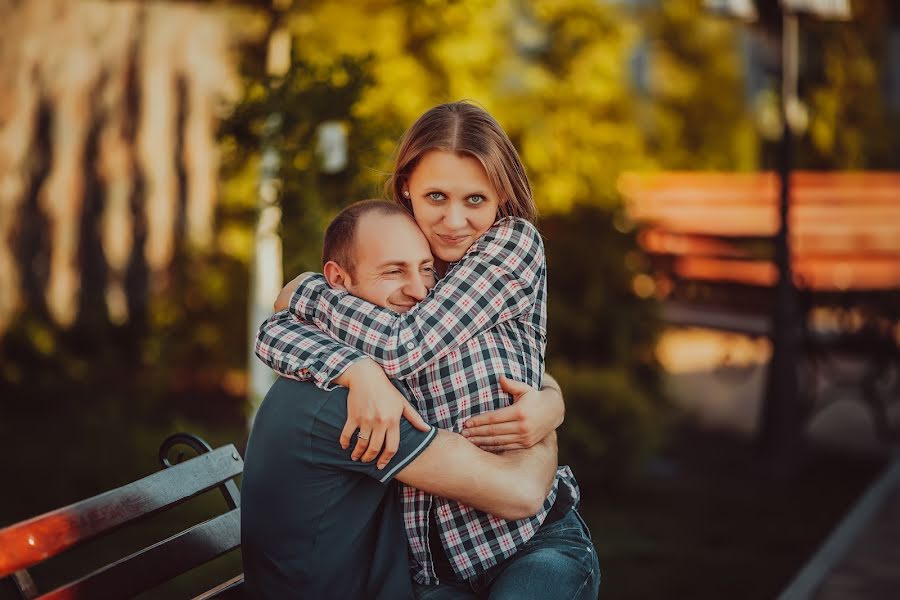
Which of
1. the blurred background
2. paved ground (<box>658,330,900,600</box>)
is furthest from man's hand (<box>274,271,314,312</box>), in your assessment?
paved ground (<box>658,330,900,600</box>)

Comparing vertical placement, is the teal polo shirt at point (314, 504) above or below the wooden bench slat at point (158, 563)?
above

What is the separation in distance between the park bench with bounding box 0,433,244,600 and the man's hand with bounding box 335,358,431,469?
0.52 m

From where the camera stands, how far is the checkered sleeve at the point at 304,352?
214cm

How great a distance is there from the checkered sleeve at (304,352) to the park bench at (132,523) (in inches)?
15.4

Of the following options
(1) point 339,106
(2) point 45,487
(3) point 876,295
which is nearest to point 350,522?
(1) point 339,106

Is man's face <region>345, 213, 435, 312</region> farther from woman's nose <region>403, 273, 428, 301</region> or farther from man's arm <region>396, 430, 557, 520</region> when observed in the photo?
man's arm <region>396, 430, 557, 520</region>

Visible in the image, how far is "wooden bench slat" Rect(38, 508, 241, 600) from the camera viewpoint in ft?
7.24

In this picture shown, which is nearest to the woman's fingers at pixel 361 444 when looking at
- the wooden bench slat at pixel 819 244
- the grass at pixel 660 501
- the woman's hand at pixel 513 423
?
the woman's hand at pixel 513 423

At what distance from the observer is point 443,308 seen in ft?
7.48

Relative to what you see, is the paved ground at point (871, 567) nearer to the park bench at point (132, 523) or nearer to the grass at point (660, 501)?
the grass at point (660, 501)

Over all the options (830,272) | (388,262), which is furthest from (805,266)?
(388,262)

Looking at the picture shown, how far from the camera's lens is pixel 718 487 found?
6406mm

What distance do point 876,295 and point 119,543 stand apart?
520cm

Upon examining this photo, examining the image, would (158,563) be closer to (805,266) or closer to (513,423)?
(513,423)
